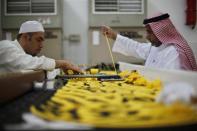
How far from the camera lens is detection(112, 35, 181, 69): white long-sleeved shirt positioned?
3.18 m

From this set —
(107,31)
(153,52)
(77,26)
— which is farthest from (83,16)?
(153,52)

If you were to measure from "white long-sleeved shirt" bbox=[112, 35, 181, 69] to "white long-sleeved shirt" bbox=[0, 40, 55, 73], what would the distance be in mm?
1096

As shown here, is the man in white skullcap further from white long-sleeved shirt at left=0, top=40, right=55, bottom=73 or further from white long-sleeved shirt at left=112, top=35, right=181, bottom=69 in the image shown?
white long-sleeved shirt at left=112, top=35, right=181, bottom=69

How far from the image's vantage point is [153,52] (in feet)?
12.0

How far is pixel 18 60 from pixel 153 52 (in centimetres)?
150

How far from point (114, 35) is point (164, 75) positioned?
204 cm

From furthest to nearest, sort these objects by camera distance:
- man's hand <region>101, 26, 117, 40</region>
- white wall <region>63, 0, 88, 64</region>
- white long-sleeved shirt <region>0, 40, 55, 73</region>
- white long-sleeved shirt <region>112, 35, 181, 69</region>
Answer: white wall <region>63, 0, 88, 64</region>, man's hand <region>101, 26, 117, 40</region>, white long-sleeved shirt <region>112, 35, 181, 69</region>, white long-sleeved shirt <region>0, 40, 55, 73</region>

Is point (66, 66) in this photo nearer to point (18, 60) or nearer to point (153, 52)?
point (18, 60)

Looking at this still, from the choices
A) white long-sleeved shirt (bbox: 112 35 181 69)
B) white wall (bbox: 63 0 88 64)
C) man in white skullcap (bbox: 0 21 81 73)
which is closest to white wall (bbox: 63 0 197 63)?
white wall (bbox: 63 0 88 64)

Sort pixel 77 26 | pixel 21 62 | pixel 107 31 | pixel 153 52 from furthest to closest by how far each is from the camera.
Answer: pixel 77 26 < pixel 107 31 < pixel 153 52 < pixel 21 62

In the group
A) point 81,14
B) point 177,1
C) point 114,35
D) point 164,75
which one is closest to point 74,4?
point 81,14

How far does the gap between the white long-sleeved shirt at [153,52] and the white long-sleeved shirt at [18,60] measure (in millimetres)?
1096

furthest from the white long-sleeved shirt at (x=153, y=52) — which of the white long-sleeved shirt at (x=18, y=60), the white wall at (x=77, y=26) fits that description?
the white long-sleeved shirt at (x=18, y=60)

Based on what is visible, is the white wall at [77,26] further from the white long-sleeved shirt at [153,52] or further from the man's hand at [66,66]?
the man's hand at [66,66]
